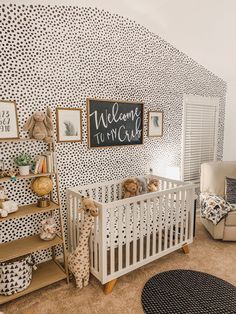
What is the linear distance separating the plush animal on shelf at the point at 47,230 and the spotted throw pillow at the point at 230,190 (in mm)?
2154

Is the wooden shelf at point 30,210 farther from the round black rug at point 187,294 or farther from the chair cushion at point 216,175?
the chair cushion at point 216,175

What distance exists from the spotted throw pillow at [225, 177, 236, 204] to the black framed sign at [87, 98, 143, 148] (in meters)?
1.25

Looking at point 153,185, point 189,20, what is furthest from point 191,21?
point 153,185

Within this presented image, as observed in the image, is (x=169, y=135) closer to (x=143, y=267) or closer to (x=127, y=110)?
(x=127, y=110)

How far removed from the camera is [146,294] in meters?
2.15

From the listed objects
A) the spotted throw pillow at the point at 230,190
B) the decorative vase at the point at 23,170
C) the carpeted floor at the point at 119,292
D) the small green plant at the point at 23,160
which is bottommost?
the carpeted floor at the point at 119,292

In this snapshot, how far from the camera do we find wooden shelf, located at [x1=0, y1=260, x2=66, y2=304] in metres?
2.03

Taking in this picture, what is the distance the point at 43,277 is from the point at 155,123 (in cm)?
220

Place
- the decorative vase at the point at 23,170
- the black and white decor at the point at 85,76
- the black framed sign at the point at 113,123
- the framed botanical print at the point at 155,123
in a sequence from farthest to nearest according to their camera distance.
A: the framed botanical print at the point at 155,123 → the black framed sign at the point at 113,123 → the black and white decor at the point at 85,76 → the decorative vase at the point at 23,170

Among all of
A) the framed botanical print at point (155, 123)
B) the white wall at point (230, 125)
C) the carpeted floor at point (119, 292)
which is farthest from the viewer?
the white wall at point (230, 125)

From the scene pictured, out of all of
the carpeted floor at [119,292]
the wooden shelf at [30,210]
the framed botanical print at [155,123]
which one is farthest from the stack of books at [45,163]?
the framed botanical print at [155,123]

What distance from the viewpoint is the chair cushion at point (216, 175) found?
3387 mm

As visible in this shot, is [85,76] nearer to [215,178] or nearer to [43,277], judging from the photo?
[43,277]

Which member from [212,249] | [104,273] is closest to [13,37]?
[104,273]
